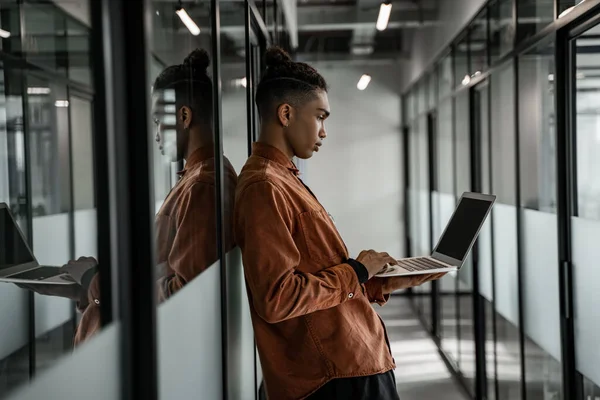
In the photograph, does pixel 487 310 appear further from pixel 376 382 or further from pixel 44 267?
pixel 44 267

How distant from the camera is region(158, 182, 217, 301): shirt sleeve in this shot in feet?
4.38

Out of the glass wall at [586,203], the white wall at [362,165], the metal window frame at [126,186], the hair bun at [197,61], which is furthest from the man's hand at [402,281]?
the white wall at [362,165]

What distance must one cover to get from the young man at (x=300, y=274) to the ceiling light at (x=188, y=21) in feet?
1.03

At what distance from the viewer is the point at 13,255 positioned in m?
1.54

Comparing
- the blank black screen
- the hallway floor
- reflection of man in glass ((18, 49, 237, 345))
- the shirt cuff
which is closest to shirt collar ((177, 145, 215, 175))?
reflection of man in glass ((18, 49, 237, 345))

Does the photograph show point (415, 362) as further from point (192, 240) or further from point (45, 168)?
point (45, 168)

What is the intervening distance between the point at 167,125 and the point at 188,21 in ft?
1.16

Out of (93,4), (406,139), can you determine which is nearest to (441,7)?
(406,139)

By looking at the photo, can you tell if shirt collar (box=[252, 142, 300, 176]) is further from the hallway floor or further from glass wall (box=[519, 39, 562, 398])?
the hallway floor

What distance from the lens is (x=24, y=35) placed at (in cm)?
147

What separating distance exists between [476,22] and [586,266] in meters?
2.08

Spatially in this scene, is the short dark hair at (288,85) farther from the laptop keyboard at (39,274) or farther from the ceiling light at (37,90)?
the laptop keyboard at (39,274)

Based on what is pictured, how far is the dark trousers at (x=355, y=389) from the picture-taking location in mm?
1715

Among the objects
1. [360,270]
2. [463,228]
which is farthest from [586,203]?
[360,270]
